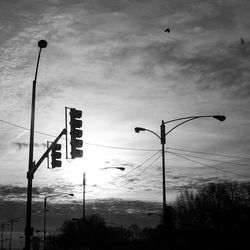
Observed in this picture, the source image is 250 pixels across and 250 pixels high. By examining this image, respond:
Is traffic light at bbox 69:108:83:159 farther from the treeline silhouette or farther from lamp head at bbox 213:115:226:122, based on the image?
the treeline silhouette

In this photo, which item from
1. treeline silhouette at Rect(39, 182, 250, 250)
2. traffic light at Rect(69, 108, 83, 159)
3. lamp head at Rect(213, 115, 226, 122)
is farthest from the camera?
treeline silhouette at Rect(39, 182, 250, 250)

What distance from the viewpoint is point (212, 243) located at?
209 ft

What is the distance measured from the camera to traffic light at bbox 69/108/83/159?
1402cm

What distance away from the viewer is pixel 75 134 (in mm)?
14133

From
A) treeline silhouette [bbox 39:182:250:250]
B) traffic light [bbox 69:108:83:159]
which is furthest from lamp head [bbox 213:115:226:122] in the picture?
treeline silhouette [bbox 39:182:250:250]

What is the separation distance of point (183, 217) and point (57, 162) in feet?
345

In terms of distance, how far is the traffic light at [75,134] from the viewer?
552 inches

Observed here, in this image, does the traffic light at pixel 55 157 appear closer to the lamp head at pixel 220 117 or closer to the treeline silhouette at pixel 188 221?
the lamp head at pixel 220 117

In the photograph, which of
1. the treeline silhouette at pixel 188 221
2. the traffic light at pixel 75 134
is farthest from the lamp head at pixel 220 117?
the treeline silhouette at pixel 188 221

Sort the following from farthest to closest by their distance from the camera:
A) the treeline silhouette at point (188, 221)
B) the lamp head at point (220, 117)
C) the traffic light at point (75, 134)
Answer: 1. the treeline silhouette at point (188, 221)
2. the lamp head at point (220, 117)
3. the traffic light at point (75, 134)

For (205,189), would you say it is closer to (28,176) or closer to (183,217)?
(183,217)

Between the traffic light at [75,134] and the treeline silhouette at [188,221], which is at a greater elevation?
the traffic light at [75,134]

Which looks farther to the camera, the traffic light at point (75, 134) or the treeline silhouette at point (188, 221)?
the treeline silhouette at point (188, 221)

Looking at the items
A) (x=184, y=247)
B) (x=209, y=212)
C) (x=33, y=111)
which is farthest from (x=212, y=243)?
(x=33, y=111)
